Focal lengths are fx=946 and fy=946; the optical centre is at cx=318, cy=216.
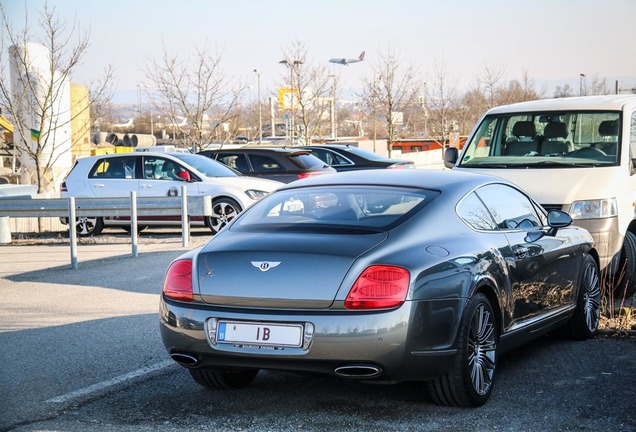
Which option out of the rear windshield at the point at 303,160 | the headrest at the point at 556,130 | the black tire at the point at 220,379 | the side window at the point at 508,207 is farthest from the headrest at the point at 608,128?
the rear windshield at the point at 303,160

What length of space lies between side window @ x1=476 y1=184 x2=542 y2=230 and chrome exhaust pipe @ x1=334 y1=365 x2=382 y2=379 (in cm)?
182

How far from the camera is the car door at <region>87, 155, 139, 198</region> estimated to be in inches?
739

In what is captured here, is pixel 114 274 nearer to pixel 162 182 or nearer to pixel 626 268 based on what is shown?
pixel 162 182

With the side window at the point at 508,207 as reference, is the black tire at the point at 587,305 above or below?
below

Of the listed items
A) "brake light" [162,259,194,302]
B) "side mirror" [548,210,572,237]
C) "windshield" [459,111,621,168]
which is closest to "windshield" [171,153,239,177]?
"windshield" [459,111,621,168]

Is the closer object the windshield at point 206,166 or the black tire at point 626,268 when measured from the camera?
the black tire at point 626,268

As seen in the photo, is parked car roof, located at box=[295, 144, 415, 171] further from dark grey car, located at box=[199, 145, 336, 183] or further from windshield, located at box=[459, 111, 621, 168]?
windshield, located at box=[459, 111, 621, 168]

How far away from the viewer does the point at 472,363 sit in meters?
5.61

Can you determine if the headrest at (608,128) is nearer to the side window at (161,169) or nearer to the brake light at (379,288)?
the brake light at (379,288)

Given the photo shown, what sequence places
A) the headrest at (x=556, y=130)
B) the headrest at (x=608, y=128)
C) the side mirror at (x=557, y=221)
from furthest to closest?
the headrest at (x=556, y=130) → the headrest at (x=608, y=128) → the side mirror at (x=557, y=221)

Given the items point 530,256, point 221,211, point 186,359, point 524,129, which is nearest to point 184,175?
point 221,211

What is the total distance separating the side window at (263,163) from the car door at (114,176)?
3.01m

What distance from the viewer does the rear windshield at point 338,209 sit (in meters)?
5.71

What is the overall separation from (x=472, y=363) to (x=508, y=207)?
1.65 metres
